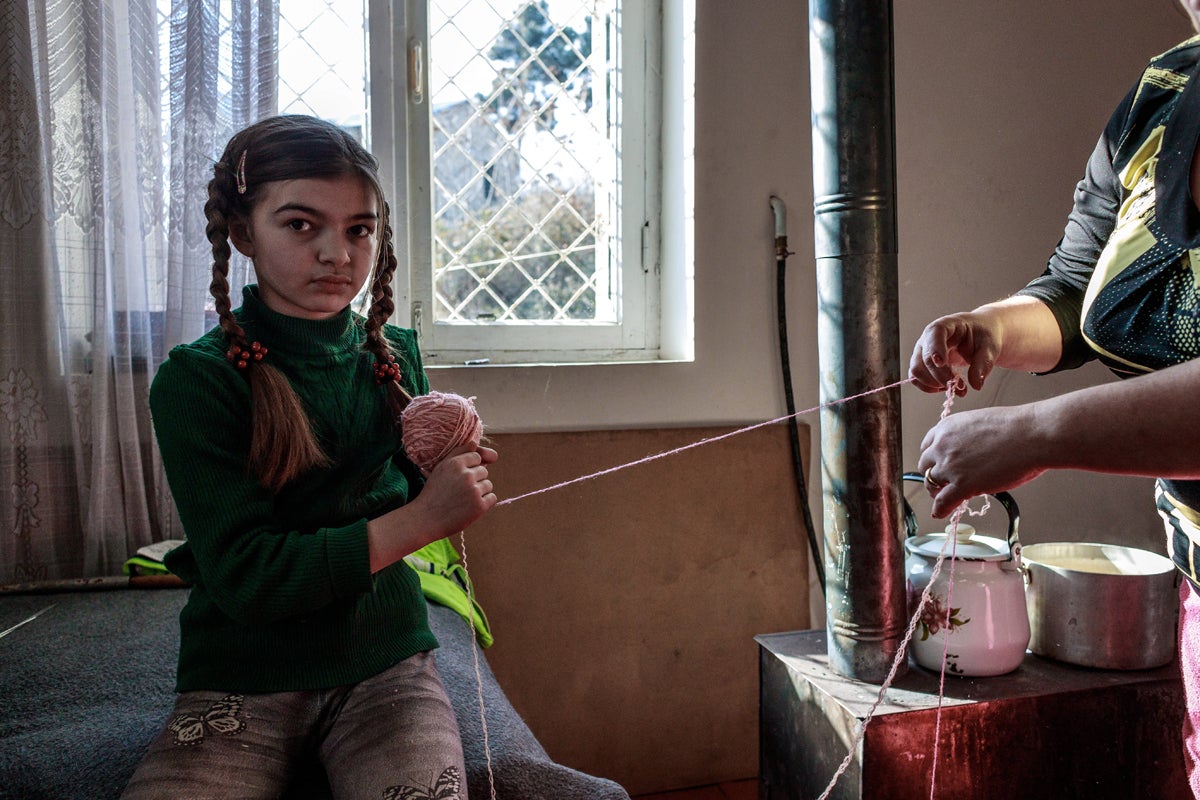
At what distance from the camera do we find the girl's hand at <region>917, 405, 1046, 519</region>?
0.83 meters

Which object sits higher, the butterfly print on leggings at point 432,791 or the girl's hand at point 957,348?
the girl's hand at point 957,348

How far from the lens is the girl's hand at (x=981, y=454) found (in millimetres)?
830

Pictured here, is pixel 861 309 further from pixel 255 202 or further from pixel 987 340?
pixel 255 202

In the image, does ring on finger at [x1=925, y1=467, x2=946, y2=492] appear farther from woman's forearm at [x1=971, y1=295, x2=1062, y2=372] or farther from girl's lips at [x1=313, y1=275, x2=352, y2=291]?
girl's lips at [x1=313, y1=275, x2=352, y2=291]

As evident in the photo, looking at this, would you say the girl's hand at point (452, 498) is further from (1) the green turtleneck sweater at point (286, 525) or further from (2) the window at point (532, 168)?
(2) the window at point (532, 168)

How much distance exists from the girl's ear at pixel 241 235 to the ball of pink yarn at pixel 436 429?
0.30m

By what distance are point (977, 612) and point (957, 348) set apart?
546 millimetres

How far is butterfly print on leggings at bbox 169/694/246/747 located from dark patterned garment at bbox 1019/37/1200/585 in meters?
0.96

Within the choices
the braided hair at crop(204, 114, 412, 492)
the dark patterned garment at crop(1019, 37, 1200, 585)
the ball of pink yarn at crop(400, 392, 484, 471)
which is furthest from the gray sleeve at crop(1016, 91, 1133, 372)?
the braided hair at crop(204, 114, 412, 492)

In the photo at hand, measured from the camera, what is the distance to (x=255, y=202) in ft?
3.45

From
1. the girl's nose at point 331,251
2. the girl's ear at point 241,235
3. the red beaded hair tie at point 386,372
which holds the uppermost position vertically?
the girl's ear at point 241,235

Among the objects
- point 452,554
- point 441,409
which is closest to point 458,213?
point 452,554

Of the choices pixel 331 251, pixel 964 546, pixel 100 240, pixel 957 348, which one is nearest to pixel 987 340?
pixel 957 348

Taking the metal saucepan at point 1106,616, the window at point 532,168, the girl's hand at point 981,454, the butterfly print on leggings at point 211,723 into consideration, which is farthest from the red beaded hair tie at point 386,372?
the metal saucepan at point 1106,616
